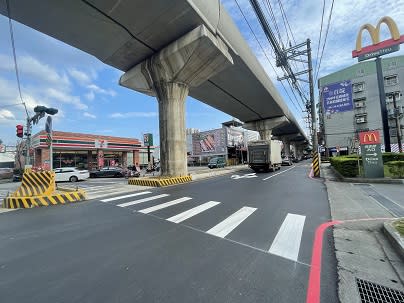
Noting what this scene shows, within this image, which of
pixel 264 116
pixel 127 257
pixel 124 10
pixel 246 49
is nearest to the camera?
pixel 127 257

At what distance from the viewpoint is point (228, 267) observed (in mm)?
3367

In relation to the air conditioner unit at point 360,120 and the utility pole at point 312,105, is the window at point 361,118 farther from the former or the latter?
the utility pole at point 312,105

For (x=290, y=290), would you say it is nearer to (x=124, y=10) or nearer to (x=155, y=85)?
(x=124, y=10)

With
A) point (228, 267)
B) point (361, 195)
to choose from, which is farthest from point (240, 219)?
point (361, 195)

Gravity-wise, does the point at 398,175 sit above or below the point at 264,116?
below

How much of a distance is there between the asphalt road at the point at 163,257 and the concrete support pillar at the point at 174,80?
1037 cm

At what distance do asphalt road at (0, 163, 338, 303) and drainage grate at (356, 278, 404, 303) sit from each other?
1.06 feet

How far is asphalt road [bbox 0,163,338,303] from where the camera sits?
108 inches

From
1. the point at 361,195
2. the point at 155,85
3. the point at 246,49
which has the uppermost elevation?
the point at 246,49

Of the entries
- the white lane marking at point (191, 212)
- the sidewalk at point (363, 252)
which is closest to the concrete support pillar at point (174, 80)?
the white lane marking at point (191, 212)

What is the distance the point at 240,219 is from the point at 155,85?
1457 centimetres

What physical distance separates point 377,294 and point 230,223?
3289mm

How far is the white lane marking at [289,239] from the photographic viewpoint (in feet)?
12.5

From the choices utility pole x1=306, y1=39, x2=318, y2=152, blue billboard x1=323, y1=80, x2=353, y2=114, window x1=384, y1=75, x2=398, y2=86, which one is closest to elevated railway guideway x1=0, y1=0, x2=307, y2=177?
utility pole x1=306, y1=39, x2=318, y2=152
